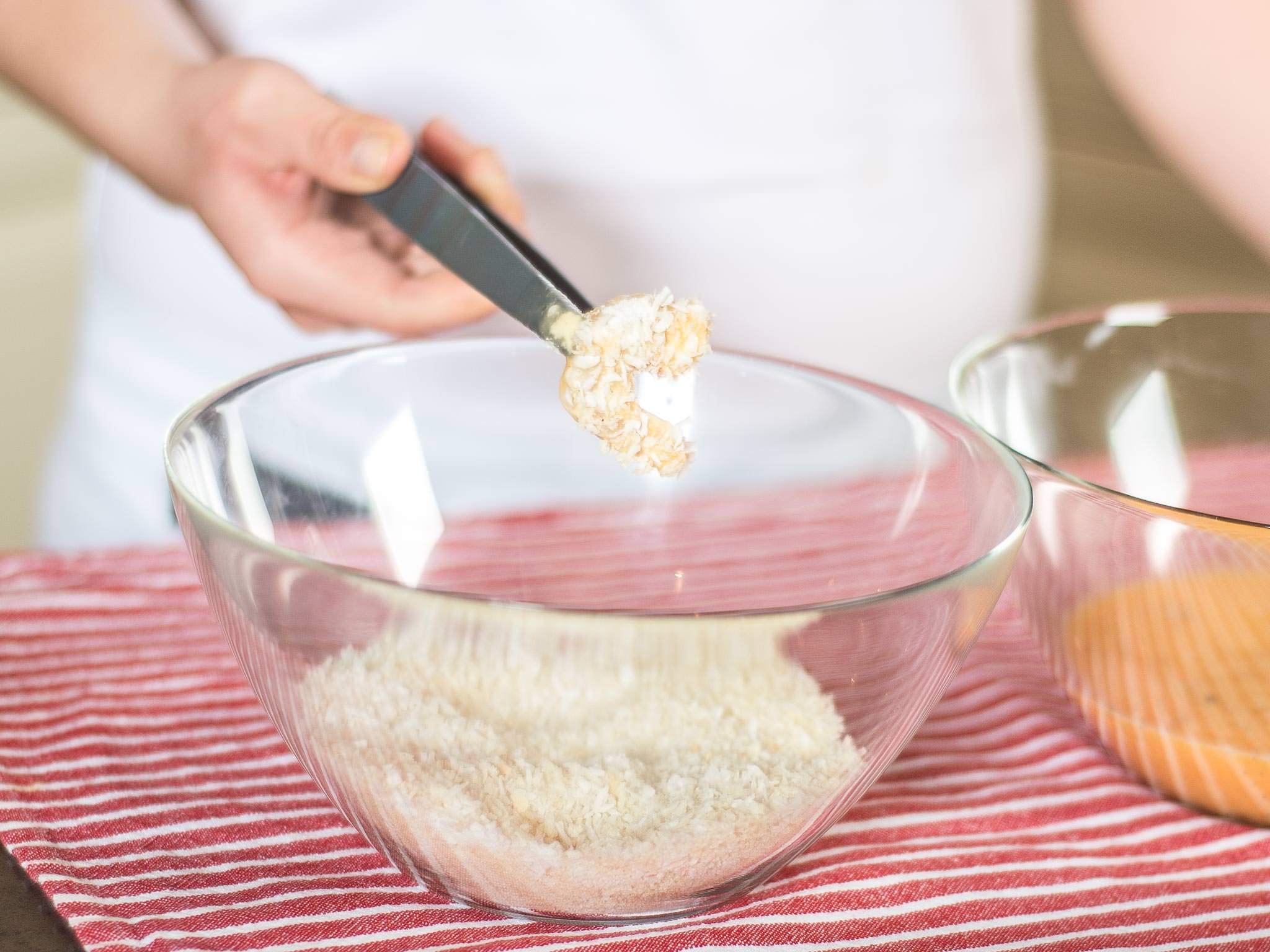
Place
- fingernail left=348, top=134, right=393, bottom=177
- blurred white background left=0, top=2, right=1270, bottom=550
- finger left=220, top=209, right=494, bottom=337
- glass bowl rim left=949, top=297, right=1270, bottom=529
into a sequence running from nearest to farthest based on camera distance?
glass bowl rim left=949, top=297, right=1270, bottom=529 < fingernail left=348, top=134, right=393, bottom=177 < finger left=220, top=209, right=494, bottom=337 < blurred white background left=0, top=2, right=1270, bottom=550

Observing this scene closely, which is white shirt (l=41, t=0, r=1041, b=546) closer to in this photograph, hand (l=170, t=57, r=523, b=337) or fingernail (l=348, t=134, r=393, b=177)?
hand (l=170, t=57, r=523, b=337)

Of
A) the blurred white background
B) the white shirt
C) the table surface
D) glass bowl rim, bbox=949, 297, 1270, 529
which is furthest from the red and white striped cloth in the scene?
the blurred white background

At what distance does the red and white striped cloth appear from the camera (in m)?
0.45

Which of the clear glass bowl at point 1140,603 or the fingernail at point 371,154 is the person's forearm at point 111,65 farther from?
the clear glass bowl at point 1140,603

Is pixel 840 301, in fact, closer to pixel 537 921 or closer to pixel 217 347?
pixel 217 347

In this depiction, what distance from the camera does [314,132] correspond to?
0.65m

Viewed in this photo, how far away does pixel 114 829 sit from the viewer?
494 mm

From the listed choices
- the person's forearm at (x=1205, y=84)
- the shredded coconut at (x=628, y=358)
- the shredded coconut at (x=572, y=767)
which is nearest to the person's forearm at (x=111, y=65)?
the shredded coconut at (x=628, y=358)

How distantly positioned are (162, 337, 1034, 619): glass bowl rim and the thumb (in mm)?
90

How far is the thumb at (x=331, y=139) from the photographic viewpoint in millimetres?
621

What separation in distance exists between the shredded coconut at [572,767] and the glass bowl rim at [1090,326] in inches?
6.4

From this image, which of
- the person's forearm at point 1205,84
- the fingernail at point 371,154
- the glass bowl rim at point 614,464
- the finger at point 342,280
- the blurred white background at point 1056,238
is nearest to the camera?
the glass bowl rim at point 614,464

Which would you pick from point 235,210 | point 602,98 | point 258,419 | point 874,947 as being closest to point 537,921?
point 874,947

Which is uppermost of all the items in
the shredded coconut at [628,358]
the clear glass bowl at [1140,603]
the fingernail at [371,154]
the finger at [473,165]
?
the finger at [473,165]
